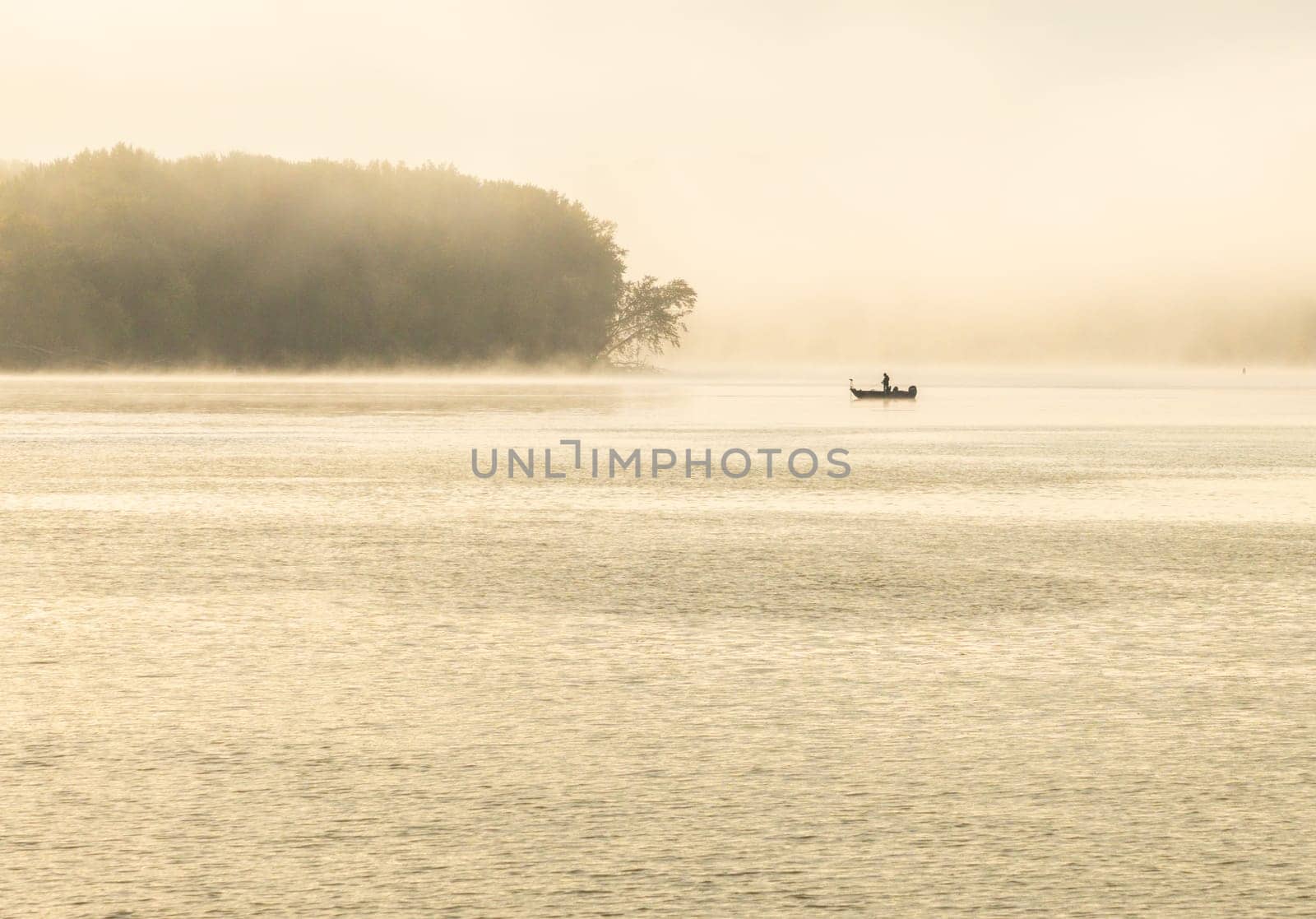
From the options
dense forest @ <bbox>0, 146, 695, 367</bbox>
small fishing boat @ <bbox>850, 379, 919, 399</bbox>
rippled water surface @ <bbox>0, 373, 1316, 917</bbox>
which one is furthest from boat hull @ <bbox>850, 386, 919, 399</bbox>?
rippled water surface @ <bbox>0, 373, 1316, 917</bbox>

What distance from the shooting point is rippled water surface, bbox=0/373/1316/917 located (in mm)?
7688

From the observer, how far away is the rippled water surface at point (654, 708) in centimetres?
769

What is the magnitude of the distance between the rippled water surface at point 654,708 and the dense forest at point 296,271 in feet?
402

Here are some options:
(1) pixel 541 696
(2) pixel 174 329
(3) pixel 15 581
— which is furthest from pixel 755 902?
(2) pixel 174 329

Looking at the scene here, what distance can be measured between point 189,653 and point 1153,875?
26.7 ft

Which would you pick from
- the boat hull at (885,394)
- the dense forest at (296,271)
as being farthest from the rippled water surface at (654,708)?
the dense forest at (296,271)

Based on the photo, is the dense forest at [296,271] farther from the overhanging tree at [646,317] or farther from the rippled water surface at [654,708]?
the rippled water surface at [654,708]

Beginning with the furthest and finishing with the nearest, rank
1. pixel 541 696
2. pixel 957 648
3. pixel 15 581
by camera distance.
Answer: pixel 15 581 < pixel 957 648 < pixel 541 696

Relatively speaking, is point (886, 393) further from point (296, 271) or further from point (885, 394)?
point (296, 271)

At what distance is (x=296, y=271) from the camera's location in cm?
15088

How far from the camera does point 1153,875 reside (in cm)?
765

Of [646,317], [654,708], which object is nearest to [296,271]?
[646,317]

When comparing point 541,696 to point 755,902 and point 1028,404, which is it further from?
point 1028,404

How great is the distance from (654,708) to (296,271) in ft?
473
